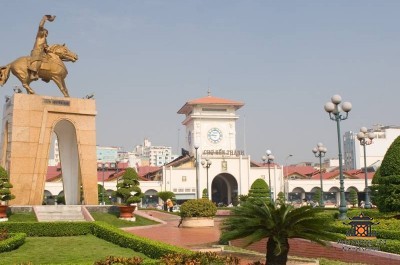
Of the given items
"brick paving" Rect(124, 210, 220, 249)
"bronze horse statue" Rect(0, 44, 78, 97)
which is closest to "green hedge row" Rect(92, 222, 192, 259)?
"brick paving" Rect(124, 210, 220, 249)

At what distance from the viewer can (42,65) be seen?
30.4 m

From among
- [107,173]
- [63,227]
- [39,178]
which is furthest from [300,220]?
[107,173]

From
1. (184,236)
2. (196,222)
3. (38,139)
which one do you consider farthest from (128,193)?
(184,236)

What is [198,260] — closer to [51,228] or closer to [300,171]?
[51,228]

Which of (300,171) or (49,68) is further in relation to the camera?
(300,171)

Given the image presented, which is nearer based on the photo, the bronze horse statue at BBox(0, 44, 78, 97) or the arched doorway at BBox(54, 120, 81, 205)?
the bronze horse statue at BBox(0, 44, 78, 97)

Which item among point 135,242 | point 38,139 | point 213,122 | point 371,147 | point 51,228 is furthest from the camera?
point 371,147

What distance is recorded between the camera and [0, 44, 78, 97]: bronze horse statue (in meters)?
29.9

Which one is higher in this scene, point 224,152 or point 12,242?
point 224,152

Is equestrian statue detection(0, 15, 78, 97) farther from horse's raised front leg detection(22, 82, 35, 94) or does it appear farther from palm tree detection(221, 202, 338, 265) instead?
palm tree detection(221, 202, 338, 265)

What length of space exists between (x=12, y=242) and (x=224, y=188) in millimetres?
63781

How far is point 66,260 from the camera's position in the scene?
14.7 meters

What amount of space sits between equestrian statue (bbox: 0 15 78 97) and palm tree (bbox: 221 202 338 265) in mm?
22266

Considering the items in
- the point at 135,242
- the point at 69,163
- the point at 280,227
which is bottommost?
the point at 135,242
